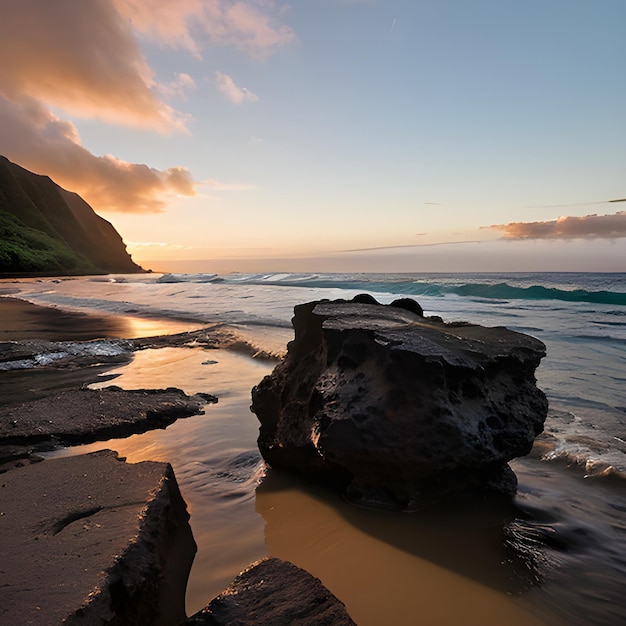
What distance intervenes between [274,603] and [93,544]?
0.79 meters

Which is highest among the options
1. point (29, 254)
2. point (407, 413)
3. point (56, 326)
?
point (29, 254)

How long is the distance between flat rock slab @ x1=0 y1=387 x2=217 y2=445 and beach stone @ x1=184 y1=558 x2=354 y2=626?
2.44 metres

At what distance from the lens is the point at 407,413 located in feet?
8.30

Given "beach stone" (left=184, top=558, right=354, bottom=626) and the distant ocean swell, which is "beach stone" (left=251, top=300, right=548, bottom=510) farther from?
the distant ocean swell

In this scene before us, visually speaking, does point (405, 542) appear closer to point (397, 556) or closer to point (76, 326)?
point (397, 556)

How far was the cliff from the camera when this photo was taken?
59.2m

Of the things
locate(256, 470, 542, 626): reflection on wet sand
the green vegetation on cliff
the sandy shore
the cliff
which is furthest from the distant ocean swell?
the cliff

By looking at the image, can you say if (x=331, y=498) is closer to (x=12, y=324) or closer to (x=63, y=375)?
(x=63, y=375)

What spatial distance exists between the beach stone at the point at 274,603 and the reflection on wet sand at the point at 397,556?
0.27m

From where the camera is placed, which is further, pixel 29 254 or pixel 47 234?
pixel 47 234

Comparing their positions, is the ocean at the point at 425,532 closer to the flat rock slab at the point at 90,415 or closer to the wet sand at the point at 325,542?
the wet sand at the point at 325,542

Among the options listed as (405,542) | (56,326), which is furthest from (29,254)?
(405,542)

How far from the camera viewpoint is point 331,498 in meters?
2.76

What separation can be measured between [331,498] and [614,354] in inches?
334
